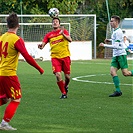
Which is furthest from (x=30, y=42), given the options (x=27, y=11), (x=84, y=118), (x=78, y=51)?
(x=84, y=118)

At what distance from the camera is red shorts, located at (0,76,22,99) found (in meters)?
9.73

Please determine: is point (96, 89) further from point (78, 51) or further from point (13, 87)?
point (78, 51)

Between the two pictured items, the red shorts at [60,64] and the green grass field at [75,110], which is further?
the red shorts at [60,64]

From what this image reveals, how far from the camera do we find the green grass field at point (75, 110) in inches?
388

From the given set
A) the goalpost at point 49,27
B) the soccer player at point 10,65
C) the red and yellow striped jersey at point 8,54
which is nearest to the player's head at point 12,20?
the soccer player at point 10,65

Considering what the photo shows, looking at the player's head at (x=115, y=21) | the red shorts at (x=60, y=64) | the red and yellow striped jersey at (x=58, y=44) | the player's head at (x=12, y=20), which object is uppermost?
the player's head at (x=12, y=20)

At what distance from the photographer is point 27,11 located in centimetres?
4141

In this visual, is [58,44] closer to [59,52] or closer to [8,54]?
[59,52]

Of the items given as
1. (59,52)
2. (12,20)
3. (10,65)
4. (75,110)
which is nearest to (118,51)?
(59,52)

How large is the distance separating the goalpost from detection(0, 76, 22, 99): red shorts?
24.8 metres

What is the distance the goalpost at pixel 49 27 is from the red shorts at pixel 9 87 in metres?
24.8

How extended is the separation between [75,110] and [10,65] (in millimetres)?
2583

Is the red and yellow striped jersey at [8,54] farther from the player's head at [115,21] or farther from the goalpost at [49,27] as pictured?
the goalpost at [49,27]

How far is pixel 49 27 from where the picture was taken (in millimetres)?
36375
